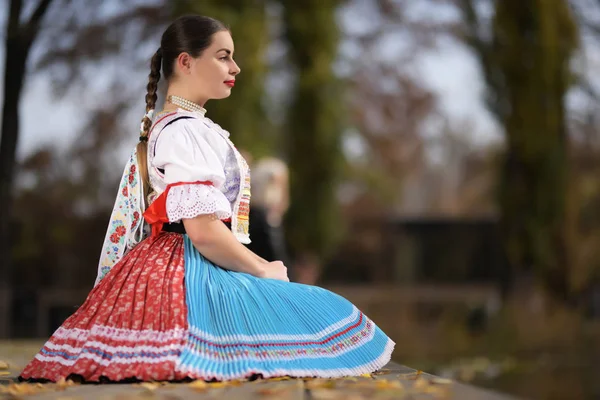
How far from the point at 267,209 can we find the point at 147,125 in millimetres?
2535

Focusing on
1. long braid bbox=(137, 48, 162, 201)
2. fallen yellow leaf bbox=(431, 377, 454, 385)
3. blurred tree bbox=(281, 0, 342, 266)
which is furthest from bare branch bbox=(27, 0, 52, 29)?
fallen yellow leaf bbox=(431, 377, 454, 385)

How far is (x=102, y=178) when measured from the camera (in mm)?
12781

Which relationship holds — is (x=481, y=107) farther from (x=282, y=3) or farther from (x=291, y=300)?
(x=291, y=300)

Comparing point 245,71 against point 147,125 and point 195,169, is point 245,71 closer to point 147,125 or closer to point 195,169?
point 147,125

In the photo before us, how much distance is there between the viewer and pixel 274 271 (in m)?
3.08

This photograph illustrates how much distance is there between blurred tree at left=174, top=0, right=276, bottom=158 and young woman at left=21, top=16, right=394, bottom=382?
5.96 m

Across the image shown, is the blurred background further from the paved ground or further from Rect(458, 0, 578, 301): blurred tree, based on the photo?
the paved ground

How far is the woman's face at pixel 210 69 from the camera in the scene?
10.1 ft

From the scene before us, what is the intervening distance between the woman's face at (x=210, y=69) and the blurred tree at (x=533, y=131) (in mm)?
8816

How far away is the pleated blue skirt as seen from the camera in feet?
9.30

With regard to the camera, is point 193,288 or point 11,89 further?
point 11,89

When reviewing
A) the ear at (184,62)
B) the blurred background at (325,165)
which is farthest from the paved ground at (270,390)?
the blurred background at (325,165)

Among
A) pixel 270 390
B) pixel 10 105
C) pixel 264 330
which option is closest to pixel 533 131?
pixel 10 105

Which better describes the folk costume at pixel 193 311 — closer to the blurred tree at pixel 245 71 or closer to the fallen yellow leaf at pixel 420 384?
the fallen yellow leaf at pixel 420 384
